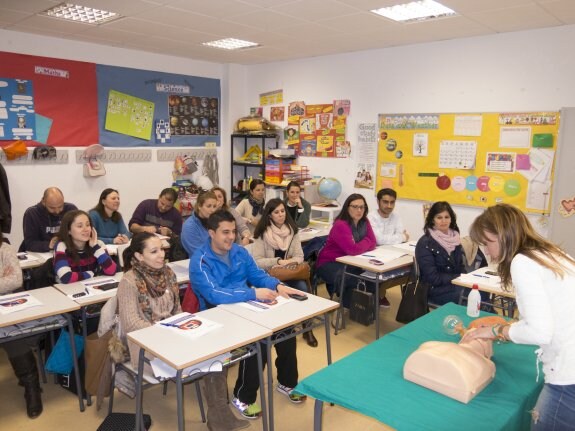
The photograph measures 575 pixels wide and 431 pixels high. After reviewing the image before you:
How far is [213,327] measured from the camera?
2.45 m

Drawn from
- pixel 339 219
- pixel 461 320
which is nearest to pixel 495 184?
pixel 339 219

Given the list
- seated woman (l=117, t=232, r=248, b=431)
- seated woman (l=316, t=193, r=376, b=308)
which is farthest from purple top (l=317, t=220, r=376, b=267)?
seated woman (l=117, t=232, r=248, b=431)

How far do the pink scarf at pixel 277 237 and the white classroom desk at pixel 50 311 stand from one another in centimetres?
168

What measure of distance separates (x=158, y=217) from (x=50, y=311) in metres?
2.49

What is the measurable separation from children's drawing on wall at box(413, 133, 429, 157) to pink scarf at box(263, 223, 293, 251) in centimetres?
242

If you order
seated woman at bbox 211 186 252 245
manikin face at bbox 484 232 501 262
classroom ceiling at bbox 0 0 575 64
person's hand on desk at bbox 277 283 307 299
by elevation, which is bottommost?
person's hand on desk at bbox 277 283 307 299

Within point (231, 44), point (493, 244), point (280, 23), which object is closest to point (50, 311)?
point (493, 244)

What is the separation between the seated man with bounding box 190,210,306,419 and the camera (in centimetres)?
288

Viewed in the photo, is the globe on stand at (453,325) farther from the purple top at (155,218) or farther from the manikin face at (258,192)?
the manikin face at (258,192)

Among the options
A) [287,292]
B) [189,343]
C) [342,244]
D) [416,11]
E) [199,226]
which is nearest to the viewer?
[189,343]

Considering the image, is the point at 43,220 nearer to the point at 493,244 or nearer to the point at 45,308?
the point at 45,308

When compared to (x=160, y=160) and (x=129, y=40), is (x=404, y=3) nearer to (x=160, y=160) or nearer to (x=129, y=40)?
(x=129, y=40)

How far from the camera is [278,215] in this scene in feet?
13.1

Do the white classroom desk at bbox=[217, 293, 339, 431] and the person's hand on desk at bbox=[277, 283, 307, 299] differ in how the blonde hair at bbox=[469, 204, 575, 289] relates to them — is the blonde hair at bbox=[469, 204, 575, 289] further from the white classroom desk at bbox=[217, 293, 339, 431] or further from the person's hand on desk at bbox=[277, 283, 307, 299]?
the person's hand on desk at bbox=[277, 283, 307, 299]
